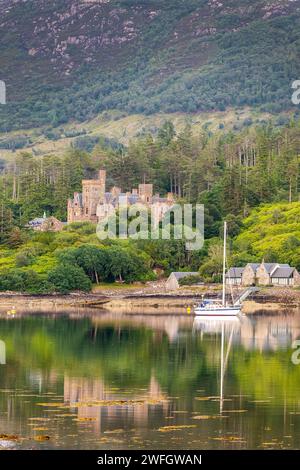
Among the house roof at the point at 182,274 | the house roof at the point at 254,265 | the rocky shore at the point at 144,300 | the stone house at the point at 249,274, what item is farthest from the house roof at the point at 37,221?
the house roof at the point at 254,265

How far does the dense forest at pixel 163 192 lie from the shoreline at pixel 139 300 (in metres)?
2.04

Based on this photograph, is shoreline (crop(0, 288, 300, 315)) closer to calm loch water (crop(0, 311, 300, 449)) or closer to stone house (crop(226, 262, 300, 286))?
stone house (crop(226, 262, 300, 286))

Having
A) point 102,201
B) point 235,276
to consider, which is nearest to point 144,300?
point 235,276

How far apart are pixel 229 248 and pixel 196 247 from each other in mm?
3215

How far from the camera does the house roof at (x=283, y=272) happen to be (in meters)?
105

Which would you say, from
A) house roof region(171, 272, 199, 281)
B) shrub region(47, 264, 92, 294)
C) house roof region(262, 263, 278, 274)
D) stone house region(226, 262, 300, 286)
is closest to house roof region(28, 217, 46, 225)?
shrub region(47, 264, 92, 294)

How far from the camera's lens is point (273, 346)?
6350 cm

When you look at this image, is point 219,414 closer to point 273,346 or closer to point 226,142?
point 273,346

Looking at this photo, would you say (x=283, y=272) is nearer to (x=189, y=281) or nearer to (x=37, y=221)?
(x=189, y=281)

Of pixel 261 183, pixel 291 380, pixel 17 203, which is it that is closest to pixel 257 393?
pixel 291 380

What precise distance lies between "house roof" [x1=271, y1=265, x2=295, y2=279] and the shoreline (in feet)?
9.02

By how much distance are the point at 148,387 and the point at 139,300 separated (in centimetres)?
5245

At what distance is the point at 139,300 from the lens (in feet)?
328

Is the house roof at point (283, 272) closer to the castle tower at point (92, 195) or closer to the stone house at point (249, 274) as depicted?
the stone house at point (249, 274)
